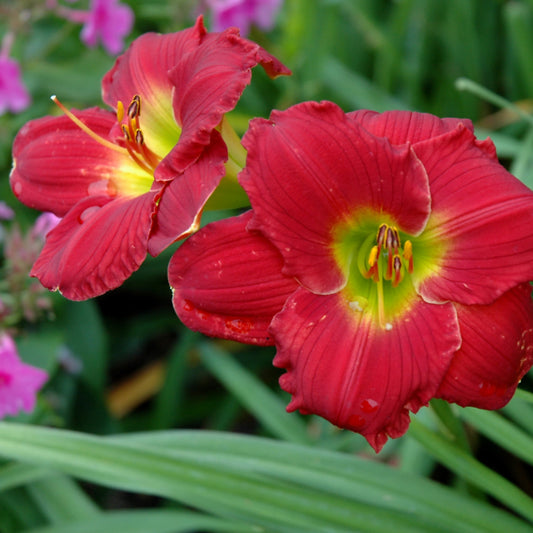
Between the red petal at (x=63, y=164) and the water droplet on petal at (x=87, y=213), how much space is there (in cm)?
3

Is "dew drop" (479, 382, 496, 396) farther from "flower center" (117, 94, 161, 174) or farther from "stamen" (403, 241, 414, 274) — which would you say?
"flower center" (117, 94, 161, 174)

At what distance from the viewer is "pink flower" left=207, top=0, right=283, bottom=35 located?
51.9 inches

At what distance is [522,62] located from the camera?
134 cm

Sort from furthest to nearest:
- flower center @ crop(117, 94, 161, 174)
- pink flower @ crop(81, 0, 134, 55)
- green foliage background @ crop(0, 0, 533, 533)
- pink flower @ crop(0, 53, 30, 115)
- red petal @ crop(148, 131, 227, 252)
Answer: pink flower @ crop(81, 0, 134, 55) → pink flower @ crop(0, 53, 30, 115) → green foliage background @ crop(0, 0, 533, 533) → flower center @ crop(117, 94, 161, 174) → red petal @ crop(148, 131, 227, 252)

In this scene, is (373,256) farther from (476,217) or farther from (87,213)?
(87,213)

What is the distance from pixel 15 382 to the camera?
911mm

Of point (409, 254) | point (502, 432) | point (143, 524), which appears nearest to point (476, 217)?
point (409, 254)

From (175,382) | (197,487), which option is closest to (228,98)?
(197,487)

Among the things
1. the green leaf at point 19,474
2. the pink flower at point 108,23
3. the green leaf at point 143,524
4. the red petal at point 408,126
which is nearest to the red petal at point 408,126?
the red petal at point 408,126

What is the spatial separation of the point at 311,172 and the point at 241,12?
91 centimetres

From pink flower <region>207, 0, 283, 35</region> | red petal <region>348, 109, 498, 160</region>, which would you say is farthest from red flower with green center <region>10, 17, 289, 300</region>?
pink flower <region>207, 0, 283, 35</region>

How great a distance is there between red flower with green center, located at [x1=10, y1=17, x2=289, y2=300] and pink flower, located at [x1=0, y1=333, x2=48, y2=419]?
0.30 metres

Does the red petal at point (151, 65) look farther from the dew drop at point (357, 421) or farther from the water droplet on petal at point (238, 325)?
the dew drop at point (357, 421)

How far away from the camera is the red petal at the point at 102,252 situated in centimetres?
57
